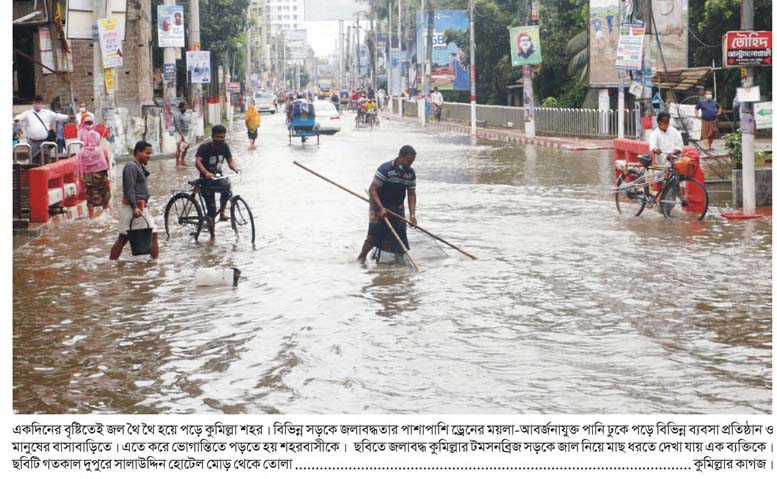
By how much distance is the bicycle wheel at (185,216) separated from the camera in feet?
51.1

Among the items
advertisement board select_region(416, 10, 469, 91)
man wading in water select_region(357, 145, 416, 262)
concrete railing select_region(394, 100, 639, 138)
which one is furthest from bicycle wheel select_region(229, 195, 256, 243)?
advertisement board select_region(416, 10, 469, 91)

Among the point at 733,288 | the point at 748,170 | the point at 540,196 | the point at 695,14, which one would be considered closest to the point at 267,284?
the point at 733,288

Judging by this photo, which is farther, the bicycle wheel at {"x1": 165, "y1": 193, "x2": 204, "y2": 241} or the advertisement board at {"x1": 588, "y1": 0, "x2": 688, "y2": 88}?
the advertisement board at {"x1": 588, "y1": 0, "x2": 688, "y2": 88}

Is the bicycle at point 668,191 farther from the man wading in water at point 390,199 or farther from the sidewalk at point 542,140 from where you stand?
the sidewalk at point 542,140

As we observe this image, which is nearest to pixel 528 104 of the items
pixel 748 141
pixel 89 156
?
pixel 748 141

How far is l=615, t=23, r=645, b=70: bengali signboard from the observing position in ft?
84.0

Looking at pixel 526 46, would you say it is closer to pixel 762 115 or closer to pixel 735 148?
pixel 735 148

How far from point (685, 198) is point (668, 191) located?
34cm

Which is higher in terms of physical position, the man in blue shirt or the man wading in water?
the man in blue shirt

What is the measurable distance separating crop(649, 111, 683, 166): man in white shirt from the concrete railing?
1836cm

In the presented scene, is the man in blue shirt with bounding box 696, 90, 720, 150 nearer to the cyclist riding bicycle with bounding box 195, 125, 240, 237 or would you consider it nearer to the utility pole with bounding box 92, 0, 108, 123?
the utility pole with bounding box 92, 0, 108, 123

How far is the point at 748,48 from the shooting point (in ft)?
53.2
